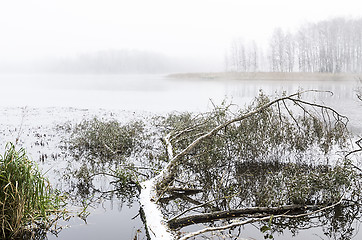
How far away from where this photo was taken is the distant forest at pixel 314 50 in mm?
49250

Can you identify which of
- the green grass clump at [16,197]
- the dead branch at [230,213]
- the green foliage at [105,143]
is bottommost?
the dead branch at [230,213]

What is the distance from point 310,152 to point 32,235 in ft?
32.1

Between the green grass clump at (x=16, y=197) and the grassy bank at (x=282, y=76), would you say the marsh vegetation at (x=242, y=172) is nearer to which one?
the green grass clump at (x=16, y=197)

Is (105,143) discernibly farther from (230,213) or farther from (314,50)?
(314,50)

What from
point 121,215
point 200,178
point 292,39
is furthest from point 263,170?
point 292,39

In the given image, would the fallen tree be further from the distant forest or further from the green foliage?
the distant forest

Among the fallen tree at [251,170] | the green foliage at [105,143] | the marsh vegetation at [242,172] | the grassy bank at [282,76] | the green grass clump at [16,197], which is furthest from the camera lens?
the grassy bank at [282,76]

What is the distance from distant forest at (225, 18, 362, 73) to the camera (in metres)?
49.2

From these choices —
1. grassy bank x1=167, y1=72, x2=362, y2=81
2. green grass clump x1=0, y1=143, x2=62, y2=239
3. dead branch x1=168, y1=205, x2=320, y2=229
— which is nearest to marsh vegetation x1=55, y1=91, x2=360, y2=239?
dead branch x1=168, y1=205, x2=320, y2=229

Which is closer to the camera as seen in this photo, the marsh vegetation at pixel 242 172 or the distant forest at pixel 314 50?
the marsh vegetation at pixel 242 172

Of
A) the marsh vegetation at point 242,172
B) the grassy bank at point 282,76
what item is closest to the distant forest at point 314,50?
the grassy bank at point 282,76

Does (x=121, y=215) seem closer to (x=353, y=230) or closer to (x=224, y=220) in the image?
(x=224, y=220)

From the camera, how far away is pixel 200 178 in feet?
31.1

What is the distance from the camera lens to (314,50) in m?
53.8
